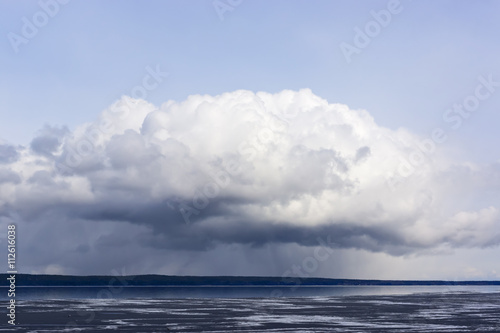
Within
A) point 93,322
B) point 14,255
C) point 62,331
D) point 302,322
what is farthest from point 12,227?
point 302,322

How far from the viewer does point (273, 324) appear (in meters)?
58.9

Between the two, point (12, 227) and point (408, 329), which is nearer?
point (12, 227)

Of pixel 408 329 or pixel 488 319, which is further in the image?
pixel 488 319

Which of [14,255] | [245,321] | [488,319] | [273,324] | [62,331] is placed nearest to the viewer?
[14,255]

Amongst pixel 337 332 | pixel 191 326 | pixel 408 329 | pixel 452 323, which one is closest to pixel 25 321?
pixel 191 326

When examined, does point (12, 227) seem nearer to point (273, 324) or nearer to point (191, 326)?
point (191, 326)

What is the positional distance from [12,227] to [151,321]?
2311cm

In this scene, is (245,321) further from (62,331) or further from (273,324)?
(62,331)

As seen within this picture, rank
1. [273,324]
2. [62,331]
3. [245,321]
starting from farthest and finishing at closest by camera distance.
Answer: [245,321] → [273,324] → [62,331]

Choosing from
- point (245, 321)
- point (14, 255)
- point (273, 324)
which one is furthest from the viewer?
point (245, 321)

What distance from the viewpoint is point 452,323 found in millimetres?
62000

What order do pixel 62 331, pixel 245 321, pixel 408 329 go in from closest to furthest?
pixel 62 331, pixel 408 329, pixel 245 321

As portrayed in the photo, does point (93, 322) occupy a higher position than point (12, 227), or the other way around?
point (12, 227)

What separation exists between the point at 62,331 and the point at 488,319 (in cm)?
5095
